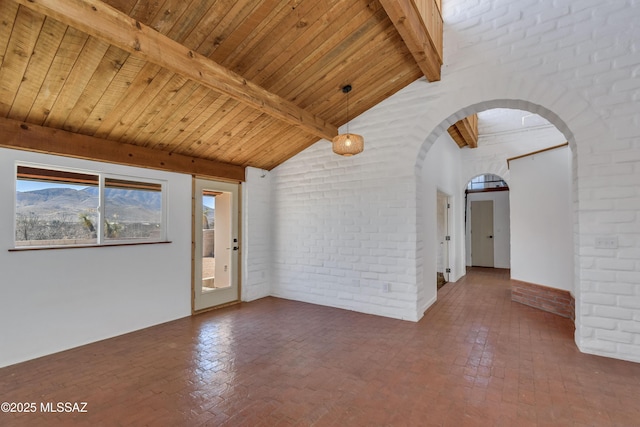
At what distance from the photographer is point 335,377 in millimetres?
2561

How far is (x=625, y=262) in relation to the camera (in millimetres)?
2838

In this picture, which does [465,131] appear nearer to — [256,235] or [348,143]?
[348,143]

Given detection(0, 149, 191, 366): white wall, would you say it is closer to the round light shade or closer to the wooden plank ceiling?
the wooden plank ceiling

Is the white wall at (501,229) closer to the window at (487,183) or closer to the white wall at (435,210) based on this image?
the window at (487,183)

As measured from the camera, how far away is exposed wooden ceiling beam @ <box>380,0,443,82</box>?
8.52 feet

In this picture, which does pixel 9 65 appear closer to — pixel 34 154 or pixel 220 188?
pixel 34 154

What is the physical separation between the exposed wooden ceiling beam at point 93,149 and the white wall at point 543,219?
4.97m

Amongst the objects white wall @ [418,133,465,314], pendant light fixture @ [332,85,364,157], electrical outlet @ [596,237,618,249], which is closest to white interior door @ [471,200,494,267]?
white wall @ [418,133,465,314]

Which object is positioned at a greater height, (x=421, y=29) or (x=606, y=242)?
(x=421, y=29)

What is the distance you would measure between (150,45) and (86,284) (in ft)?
8.76

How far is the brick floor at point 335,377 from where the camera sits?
2.04 m

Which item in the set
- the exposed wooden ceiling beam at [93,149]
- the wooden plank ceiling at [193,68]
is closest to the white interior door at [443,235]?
the wooden plank ceiling at [193,68]

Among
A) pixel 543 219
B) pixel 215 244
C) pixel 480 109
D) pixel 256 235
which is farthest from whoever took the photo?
pixel 256 235

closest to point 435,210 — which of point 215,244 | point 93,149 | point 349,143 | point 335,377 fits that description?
point 349,143
